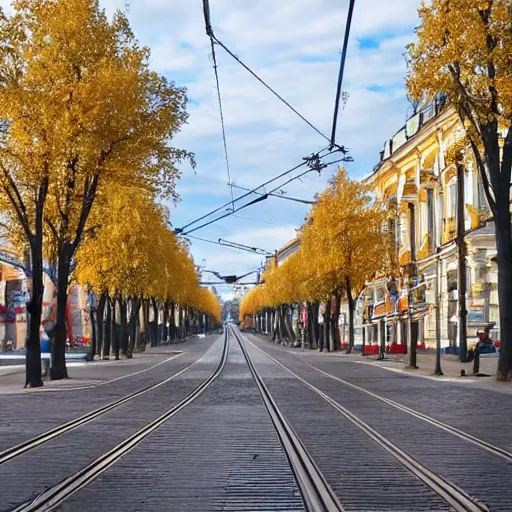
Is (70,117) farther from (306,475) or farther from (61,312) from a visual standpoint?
(306,475)

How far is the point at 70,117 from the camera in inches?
985

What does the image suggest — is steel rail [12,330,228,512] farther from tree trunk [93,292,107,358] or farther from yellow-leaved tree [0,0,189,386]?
tree trunk [93,292,107,358]

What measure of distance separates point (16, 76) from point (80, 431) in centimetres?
1310

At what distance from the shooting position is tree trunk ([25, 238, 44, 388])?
25.2 metres

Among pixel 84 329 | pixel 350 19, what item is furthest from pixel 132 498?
Result: pixel 84 329

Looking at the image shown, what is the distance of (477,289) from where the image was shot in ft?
141

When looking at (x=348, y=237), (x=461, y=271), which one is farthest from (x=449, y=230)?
(x=461, y=271)

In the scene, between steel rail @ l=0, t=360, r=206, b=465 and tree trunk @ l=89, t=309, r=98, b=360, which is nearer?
steel rail @ l=0, t=360, r=206, b=465

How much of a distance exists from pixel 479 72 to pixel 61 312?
14.8m

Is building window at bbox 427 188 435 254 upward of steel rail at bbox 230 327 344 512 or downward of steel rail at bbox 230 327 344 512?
upward

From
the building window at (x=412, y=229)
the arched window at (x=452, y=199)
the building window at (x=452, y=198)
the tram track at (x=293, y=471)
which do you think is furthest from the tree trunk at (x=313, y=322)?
the tram track at (x=293, y=471)

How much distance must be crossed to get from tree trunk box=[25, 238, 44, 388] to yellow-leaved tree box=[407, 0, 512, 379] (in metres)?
11.5

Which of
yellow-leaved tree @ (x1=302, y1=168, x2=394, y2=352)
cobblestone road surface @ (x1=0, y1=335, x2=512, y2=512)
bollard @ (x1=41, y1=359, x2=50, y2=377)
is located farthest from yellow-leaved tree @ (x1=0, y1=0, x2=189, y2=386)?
yellow-leaved tree @ (x1=302, y1=168, x2=394, y2=352)

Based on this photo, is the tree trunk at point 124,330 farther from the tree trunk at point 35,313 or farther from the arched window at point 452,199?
the tree trunk at point 35,313
